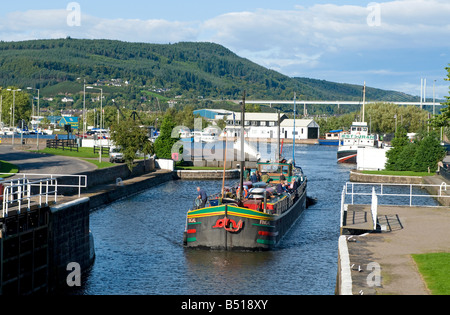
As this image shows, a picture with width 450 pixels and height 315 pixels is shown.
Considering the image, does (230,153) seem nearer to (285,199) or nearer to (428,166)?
(428,166)

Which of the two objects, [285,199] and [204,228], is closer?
[204,228]

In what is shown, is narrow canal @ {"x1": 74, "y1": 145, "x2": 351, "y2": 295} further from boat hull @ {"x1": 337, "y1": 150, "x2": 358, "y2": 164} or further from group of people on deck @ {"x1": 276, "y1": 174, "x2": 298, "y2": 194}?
boat hull @ {"x1": 337, "y1": 150, "x2": 358, "y2": 164}

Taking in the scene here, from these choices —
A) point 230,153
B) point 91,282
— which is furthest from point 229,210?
point 230,153

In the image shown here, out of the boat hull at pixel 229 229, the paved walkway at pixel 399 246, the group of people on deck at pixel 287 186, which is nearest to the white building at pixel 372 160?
the group of people on deck at pixel 287 186

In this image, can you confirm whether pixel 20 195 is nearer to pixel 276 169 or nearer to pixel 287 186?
pixel 287 186

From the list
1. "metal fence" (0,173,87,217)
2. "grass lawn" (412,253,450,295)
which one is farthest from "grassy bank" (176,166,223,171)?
"grass lawn" (412,253,450,295)

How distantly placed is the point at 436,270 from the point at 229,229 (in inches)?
559

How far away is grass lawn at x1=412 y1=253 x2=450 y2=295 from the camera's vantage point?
21766mm

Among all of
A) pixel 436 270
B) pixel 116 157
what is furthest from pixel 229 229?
pixel 116 157

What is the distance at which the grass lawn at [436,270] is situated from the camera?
21.8 metres

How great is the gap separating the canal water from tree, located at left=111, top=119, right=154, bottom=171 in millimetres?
15004

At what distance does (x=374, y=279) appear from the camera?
22703 mm

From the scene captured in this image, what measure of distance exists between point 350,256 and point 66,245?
12.6m

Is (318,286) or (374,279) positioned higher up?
(374,279)
